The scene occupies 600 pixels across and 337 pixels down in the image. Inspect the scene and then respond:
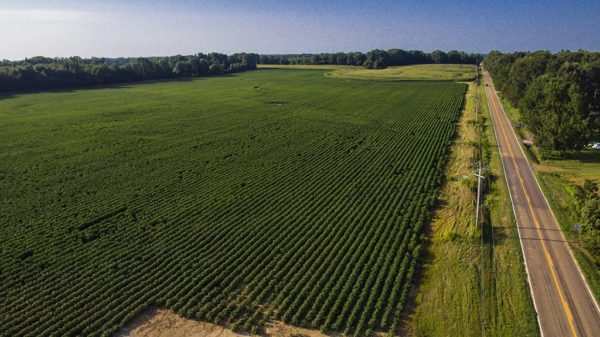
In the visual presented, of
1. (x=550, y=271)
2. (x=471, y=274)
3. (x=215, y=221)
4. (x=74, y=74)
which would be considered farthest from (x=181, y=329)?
(x=74, y=74)

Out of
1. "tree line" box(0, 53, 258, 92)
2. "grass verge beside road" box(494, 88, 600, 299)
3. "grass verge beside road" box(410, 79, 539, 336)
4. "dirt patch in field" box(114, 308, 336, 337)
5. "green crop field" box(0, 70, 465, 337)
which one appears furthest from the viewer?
"tree line" box(0, 53, 258, 92)

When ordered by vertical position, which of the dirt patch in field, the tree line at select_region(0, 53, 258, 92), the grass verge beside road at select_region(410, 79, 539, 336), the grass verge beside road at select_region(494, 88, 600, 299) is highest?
the tree line at select_region(0, 53, 258, 92)

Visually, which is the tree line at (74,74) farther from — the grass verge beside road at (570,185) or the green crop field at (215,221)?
the grass verge beside road at (570,185)

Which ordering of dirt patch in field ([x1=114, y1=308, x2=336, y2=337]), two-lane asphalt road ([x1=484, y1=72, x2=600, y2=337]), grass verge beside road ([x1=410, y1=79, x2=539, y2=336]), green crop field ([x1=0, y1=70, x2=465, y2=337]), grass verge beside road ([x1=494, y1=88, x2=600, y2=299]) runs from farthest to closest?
grass verge beside road ([x1=494, y1=88, x2=600, y2=299]), green crop field ([x1=0, y1=70, x2=465, y2=337]), grass verge beside road ([x1=410, y1=79, x2=539, y2=336]), dirt patch in field ([x1=114, y1=308, x2=336, y2=337]), two-lane asphalt road ([x1=484, y1=72, x2=600, y2=337])

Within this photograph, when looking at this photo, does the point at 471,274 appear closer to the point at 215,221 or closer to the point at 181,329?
the point at 181,329

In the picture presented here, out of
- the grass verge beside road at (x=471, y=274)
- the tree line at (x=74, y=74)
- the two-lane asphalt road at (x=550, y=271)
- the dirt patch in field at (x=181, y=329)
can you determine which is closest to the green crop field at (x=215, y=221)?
the dirt patch in field at (x=181, y=329)

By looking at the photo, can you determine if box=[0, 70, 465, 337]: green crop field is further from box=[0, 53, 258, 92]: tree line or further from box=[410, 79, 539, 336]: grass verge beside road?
box=[0, 53, 258, 92]: tree line

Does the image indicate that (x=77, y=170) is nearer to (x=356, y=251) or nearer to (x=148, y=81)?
(x=356, y=251)

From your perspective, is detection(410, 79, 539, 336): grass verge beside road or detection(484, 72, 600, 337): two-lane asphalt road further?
detection(410, 79, 539, 336): grass verge beside road

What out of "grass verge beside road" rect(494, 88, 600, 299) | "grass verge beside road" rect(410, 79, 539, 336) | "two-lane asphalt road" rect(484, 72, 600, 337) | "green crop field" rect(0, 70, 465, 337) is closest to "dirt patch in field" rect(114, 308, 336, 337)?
"green crop field" rect(0, 70, 465, 337)
